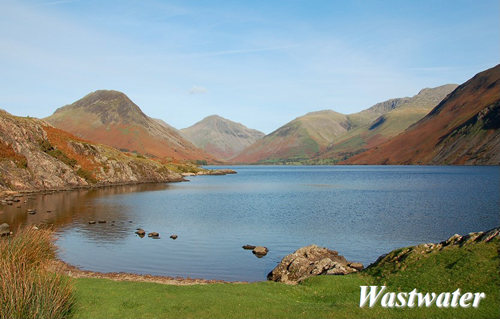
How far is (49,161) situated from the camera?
118688 mm

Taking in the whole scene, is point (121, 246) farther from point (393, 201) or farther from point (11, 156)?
point (11, 156)

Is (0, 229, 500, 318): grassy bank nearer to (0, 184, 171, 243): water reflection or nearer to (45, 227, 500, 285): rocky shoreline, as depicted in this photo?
(45, 227, 500, 285): rocky shoreline

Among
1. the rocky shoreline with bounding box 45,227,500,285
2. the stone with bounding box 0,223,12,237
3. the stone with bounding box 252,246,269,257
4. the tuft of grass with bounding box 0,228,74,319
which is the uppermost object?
the tuft of grass with bounding box 0,228,74,319

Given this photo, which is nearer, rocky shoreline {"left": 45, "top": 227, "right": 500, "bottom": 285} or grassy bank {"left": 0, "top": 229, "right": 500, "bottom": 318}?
grassy bank {"left": 0, "top": 229, "right": 500, "bottom": 318}

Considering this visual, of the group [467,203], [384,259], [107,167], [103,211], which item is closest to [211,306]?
[384,259]

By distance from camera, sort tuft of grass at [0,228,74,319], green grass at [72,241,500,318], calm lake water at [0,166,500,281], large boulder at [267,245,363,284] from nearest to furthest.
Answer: tuft of grass at [0,228,74,319]
green grass at [72,241,500,318]
large boulder at [267,245,363,284]
calm lake water at [0,166,500,281]

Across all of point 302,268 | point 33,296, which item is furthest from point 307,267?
point 33,296

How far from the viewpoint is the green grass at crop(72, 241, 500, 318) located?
64.9 ft

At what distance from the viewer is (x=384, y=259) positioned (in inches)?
1196

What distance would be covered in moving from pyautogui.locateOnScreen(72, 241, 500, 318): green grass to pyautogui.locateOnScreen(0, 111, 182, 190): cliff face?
305ft

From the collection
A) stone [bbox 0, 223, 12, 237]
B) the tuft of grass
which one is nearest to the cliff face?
stone [bbox 0, 223, 12, 237]

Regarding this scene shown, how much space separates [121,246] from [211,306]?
29930mm

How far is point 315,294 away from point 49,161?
115 meters

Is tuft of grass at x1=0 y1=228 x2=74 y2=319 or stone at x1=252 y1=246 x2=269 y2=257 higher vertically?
tuft of grass at x1=0 y1=228 x2=74 y2=319
